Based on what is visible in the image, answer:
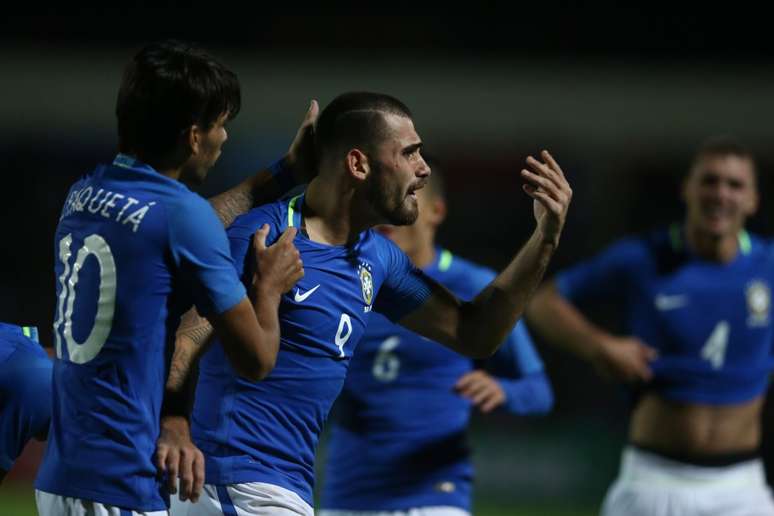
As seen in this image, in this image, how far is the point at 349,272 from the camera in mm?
4023

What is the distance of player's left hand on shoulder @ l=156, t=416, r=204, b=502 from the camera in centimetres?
329

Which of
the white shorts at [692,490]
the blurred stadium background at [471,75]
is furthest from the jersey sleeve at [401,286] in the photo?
the blurred stadium background at [471,75]

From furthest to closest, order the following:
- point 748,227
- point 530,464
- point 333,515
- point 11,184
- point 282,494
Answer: point 11,184
point 748,227
point 530,464
point 333,515
point 282,494

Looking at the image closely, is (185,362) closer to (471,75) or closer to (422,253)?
(422,253)

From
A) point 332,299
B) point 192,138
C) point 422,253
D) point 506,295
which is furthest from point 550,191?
point 422,253

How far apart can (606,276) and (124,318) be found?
4.11 metres

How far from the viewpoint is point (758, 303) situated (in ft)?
21.9

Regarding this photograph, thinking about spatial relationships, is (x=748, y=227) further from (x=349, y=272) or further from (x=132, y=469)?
(x=132, y=469)

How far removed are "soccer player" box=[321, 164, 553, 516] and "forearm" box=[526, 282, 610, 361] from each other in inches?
38.8

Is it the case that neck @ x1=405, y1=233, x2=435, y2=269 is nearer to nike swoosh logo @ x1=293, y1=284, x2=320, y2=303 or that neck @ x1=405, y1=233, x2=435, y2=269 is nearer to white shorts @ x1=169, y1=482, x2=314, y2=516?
nike swoosh logo @ x1=293, y1=284, x2=320, y2=303

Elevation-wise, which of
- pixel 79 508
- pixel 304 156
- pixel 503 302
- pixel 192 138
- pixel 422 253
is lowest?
pixel 79 508

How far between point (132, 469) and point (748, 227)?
11.1 metres

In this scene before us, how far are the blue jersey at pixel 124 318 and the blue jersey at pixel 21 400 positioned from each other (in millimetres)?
468

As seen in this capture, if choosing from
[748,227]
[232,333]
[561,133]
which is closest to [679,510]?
[232,333]
